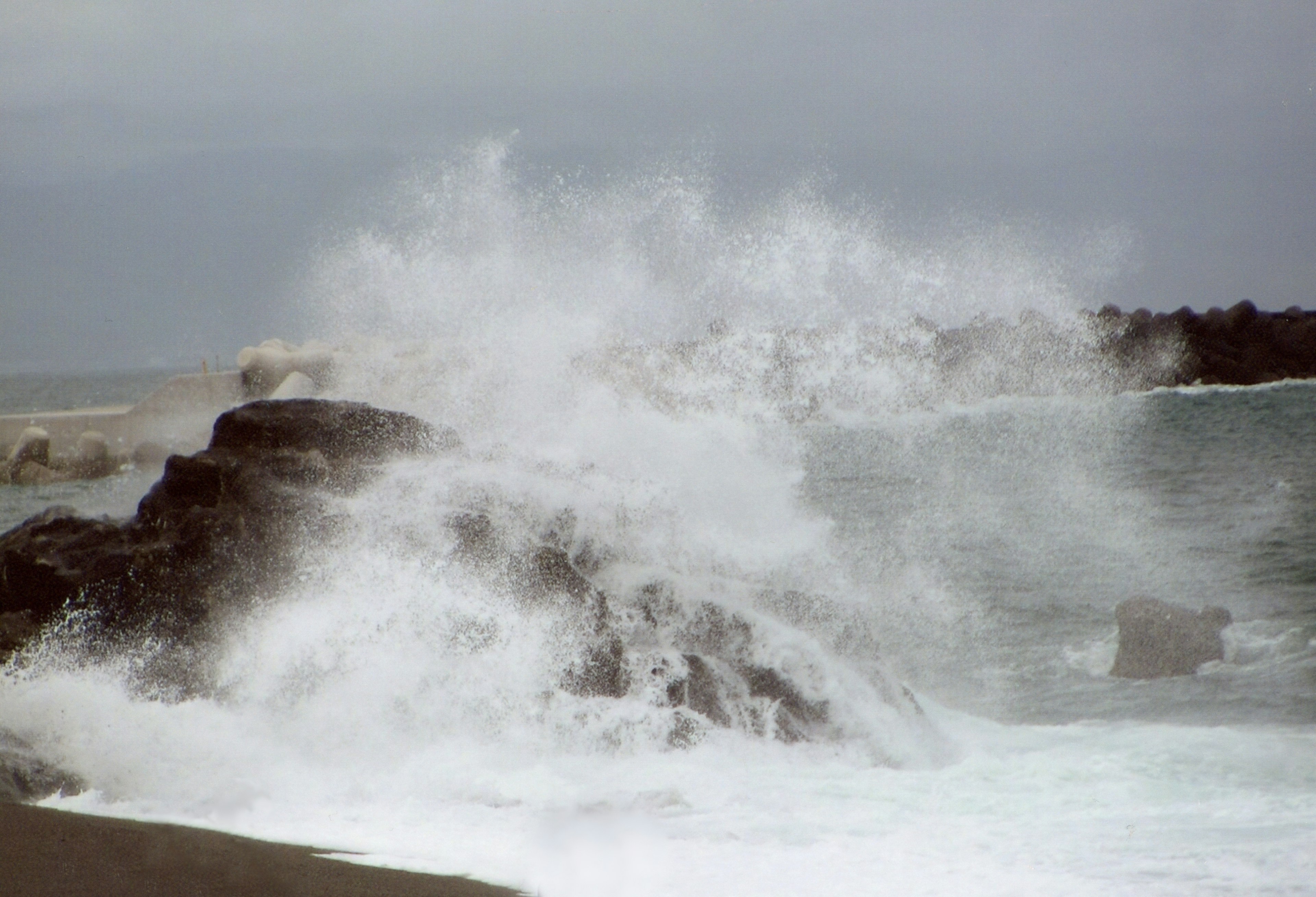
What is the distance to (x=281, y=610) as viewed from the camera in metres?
5.21

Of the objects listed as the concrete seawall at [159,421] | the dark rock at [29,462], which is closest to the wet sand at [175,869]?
the concrete seawall at [159,421]

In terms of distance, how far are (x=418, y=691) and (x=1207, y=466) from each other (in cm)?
1460

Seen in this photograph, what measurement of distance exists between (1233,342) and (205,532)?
32484mm

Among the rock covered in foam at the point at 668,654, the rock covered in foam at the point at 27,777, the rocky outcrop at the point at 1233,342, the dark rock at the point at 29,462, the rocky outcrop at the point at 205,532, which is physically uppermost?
the rocky outcrop at the point at 1233,342

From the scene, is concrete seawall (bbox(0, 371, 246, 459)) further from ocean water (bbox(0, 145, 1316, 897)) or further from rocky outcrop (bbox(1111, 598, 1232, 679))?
rocky outcrop (bbox(1111, 598, 1232, 679))

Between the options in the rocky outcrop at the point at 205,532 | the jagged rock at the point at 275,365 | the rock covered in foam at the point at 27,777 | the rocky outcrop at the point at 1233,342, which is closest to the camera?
the rock covered in foam at the point at 27,777

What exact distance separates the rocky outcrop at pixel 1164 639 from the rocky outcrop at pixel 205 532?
435cm

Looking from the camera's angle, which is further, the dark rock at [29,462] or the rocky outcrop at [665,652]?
the dark rock at [29,462]

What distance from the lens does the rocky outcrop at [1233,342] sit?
3153 cm

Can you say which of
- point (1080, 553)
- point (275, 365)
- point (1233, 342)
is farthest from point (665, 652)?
point (1233, 342)

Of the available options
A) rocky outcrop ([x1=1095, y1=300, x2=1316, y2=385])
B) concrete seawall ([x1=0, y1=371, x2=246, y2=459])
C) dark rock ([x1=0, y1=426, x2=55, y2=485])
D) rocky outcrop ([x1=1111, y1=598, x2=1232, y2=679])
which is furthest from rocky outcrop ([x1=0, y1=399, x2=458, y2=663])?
rocky outcrop ([x1=1095, y1=300, x2=1316, y2=385])

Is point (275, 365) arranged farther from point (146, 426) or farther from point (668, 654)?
point (668, 654)

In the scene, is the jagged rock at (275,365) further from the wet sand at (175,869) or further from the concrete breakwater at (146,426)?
the wet sand at (175,869)

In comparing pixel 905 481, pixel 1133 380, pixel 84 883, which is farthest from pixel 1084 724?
pixel 1133 380
